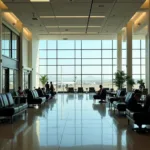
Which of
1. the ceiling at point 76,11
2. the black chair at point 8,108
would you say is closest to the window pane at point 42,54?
the ceiling at point 76,11

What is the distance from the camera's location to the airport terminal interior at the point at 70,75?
708 cm

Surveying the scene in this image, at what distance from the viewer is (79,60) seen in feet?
107

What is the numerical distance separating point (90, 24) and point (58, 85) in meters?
14.7

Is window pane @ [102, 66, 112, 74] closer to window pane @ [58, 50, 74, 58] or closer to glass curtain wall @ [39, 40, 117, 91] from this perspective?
glass curtain wall @ [39, 40, 117, 91]

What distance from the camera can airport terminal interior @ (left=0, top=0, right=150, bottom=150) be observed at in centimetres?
708

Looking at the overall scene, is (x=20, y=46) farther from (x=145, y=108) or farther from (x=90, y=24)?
(x=145, y=108)

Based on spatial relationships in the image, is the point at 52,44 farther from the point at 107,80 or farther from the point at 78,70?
the point at 107,80

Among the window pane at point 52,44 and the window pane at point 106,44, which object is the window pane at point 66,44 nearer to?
the window pane at point 52,44

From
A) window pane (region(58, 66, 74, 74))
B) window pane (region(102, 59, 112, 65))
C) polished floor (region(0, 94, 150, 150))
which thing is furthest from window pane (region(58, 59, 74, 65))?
polished floor (region(0, 94, 150, 150))

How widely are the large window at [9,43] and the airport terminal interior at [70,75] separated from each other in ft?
0.20

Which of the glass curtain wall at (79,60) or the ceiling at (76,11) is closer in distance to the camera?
the ceiling at (76,11)

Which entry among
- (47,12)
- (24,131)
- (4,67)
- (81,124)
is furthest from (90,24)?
(24,131)

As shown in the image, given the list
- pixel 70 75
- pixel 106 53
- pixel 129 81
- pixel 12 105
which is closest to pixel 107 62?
pixel 106 53

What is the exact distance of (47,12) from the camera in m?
15.5
